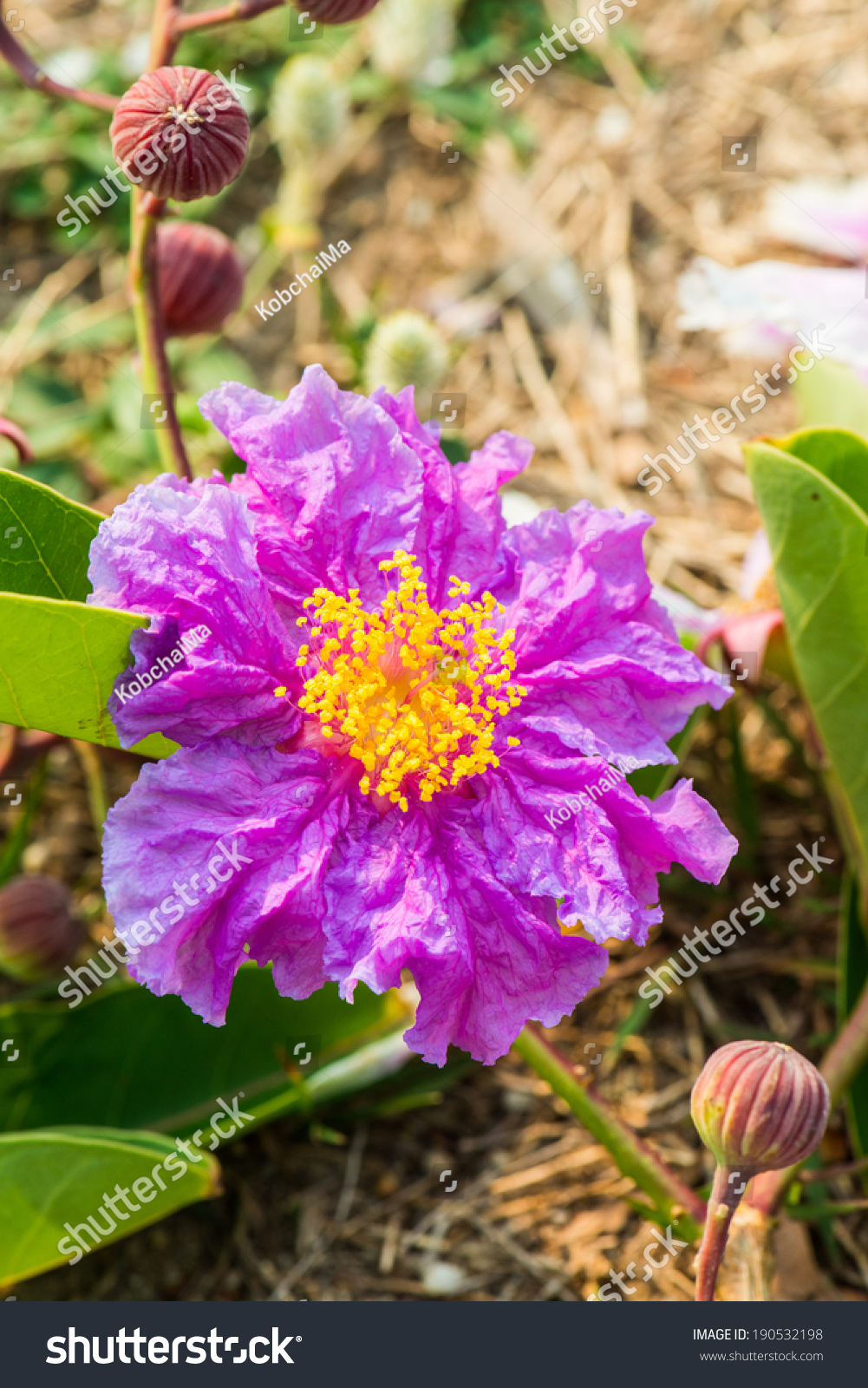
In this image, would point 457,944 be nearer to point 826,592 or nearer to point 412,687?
point 412,687

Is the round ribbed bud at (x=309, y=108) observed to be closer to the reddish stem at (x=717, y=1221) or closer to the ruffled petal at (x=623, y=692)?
the ruffled petal at (x=623, y=692)

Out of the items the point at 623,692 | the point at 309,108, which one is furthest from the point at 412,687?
the point at 309,108

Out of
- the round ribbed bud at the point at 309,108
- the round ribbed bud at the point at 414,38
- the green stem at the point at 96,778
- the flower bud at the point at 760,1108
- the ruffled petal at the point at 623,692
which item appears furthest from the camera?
the round ribbed bud at the point at 414,38

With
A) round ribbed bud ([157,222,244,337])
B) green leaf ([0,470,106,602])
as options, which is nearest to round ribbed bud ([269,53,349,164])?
round ribbed bud ([157,222,244,337])

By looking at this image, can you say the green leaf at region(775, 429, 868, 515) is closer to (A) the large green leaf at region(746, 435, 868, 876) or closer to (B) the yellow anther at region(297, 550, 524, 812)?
(A) the large green leaf at region(746, 435, 868, 876)

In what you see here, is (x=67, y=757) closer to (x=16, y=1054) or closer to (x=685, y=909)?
(x=16, y=1054)

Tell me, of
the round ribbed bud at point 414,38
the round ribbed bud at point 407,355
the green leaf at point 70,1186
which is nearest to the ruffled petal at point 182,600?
the green leaf at point 70,1186
